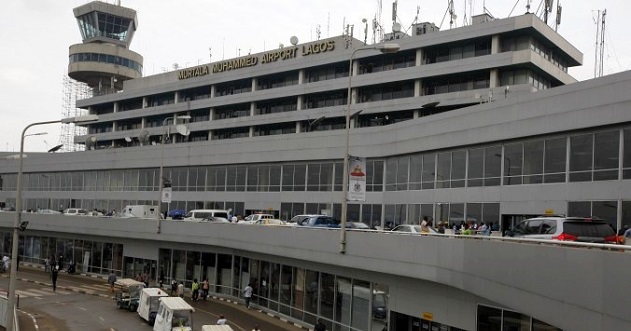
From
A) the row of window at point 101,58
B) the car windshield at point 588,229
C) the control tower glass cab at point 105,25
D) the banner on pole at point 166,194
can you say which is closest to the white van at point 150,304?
the banner on pole at point 166,194

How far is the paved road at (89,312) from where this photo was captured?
114 ft

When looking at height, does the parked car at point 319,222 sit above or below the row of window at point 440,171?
below

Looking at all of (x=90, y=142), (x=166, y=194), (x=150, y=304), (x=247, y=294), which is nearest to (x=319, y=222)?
(x=247, y=294)

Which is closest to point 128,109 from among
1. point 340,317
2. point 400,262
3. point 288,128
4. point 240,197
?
point 288,128

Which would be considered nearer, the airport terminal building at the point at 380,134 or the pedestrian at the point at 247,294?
the airport terminal building at the point at 380,134

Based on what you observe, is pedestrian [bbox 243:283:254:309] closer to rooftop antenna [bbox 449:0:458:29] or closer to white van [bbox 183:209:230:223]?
white van [bbox 183:209:230:223]

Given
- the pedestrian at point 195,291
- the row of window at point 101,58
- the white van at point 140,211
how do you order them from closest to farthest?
1. the pedestrian at point 195,291
2. the white van at point 140,211
3. the row of window at point 101,58

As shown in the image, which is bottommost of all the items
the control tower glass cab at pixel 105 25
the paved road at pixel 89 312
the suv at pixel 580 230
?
the paved road at pixel 89 312

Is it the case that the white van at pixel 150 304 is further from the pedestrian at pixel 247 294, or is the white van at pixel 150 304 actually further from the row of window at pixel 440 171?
the row of window at pixel 440 171

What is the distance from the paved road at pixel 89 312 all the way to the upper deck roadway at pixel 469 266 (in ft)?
13.0

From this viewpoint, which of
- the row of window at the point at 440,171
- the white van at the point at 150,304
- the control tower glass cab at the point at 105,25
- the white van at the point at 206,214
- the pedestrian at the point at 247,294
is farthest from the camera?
the control tower glass cab at the point at 105,25

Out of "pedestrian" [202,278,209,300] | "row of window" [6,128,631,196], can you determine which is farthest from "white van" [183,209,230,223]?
"row of window" [6,128,631,196]

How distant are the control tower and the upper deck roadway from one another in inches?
2530

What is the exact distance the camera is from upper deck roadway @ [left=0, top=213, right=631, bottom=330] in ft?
39.7
